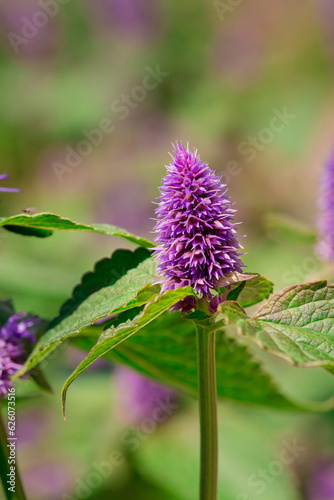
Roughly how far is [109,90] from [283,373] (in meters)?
3.93

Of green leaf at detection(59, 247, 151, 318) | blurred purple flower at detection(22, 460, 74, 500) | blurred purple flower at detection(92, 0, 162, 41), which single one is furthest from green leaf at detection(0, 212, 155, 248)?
blurred purple flower at detection(92, 0, 162, 41)

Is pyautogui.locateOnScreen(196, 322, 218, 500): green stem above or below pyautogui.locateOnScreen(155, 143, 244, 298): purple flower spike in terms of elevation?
below

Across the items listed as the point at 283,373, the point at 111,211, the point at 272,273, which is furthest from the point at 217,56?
the point at 283,373

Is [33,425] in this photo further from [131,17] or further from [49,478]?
[131,17]

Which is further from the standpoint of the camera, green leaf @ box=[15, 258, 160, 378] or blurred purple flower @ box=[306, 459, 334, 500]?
blurred purple flower @ box=[306, 459, 334, 500]

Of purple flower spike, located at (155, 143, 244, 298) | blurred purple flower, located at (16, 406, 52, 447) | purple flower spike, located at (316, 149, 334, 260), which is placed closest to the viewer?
purple flower spike, located at (155, 143, 244, 298)

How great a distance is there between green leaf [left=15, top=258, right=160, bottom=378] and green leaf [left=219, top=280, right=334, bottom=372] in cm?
14

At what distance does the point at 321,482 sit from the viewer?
3.23 m

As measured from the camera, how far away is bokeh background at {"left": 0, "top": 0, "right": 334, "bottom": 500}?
288 cm

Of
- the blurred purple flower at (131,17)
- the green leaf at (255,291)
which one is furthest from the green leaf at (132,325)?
the blurred purple flower at (131,17)

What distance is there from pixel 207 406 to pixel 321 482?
2.59 metres

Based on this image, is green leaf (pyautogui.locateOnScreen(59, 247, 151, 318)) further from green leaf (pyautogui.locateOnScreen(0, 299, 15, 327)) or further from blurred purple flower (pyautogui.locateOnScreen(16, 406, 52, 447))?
→ blurred purple flower (pyautogui.locateOnScreen(16, 406, 52, 447))

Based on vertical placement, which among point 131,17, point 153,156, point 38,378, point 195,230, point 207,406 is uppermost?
point 131,17

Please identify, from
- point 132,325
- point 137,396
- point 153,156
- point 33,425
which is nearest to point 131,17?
point 153,156
